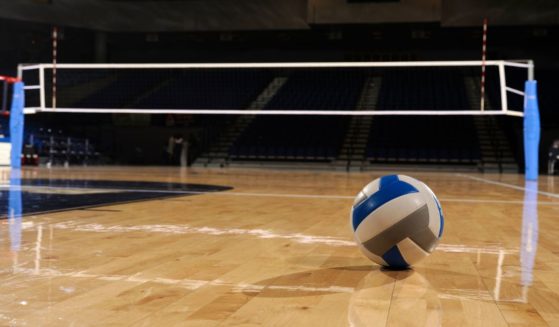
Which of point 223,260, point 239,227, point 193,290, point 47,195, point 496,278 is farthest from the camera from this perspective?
point 47,195

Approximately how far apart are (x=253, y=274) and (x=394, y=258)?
60cm

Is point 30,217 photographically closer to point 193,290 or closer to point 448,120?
point 193,290

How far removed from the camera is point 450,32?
20516 millimetres

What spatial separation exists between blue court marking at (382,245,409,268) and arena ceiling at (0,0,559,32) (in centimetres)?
1659

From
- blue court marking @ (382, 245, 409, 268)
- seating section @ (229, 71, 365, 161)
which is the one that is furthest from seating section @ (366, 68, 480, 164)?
blue court marking @ (382, 245, 409, 268)

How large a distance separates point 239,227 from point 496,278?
78.3 inches

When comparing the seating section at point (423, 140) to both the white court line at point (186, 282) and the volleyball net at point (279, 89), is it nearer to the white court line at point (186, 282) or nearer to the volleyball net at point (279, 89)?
the volleyball net at point (279, 89)

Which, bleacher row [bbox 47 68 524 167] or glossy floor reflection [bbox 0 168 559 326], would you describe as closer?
glossy floor reflection [bbox 0 168 559 326]

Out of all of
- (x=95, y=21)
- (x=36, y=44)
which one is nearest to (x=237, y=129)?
(x=95, y=21)

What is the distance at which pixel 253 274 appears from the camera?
8.49 feet

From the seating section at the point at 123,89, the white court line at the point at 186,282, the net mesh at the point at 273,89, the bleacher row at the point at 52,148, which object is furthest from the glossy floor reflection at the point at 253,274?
the seating section at the point at 123,89

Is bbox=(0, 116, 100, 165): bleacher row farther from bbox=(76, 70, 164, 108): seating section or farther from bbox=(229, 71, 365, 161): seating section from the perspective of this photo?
bbox=(229, 71, 365, 161): seating section

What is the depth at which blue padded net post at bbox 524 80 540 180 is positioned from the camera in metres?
12.6

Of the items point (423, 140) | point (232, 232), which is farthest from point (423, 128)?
point (232, 232)
